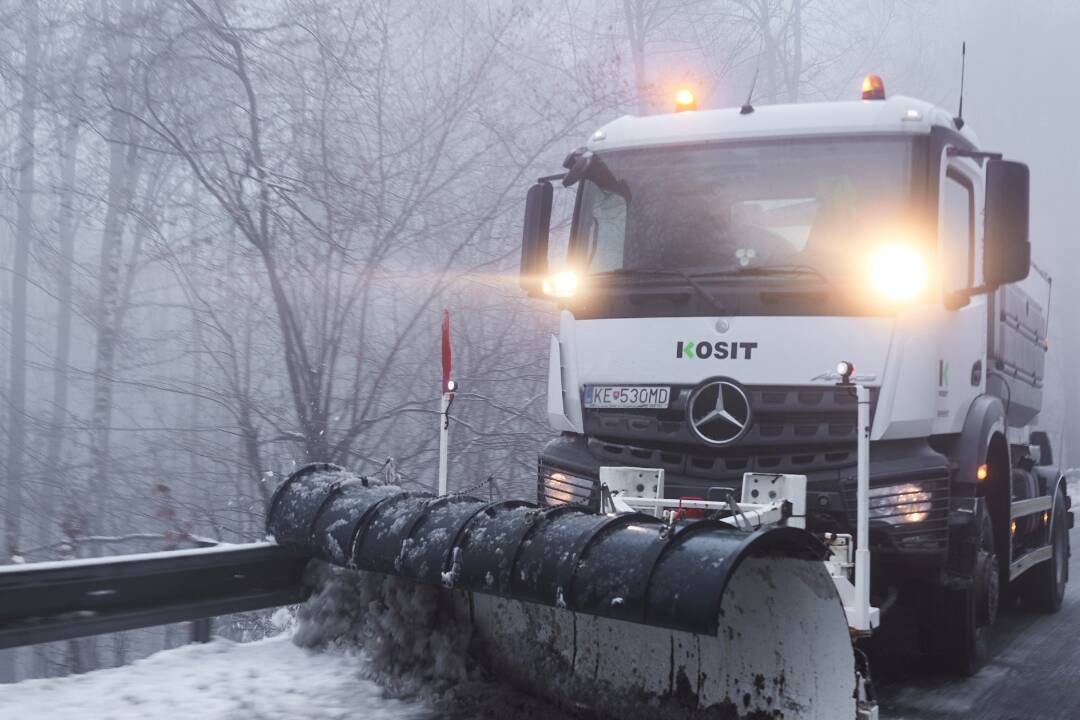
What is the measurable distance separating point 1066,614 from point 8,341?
77.4 ft

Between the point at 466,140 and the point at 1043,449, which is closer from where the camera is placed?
the point at 1043,449

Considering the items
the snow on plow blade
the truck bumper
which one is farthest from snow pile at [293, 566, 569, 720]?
the truck bumper

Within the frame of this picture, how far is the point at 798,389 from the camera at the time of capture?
5141mm

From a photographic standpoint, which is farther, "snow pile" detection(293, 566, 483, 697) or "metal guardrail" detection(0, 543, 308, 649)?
"snow pile" detection(293, 566, 483, 697)

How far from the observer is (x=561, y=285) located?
6066 mm

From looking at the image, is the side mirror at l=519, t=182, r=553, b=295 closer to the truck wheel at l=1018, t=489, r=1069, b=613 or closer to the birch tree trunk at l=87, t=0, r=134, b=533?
the truck wheel at l=1018, t=489, r=1069, b=613

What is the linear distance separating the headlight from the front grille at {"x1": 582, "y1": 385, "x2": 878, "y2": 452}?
18.8 inches

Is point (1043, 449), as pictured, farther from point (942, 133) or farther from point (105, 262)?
point (105, 262)

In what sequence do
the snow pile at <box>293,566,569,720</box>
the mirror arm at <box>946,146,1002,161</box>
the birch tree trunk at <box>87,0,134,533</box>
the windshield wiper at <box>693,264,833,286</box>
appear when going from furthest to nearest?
the birch tree trunk at <box>87,0,134,533</box>
the mirror arm at <box>946,146,1002,161</box>
the windshield wiper at <box>693,264,833,286</box>
the snow pile at <box>293,566,569,720</box>

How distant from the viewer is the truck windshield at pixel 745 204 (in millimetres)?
5309

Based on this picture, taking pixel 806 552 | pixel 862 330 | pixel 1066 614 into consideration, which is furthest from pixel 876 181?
pixel 1066 614

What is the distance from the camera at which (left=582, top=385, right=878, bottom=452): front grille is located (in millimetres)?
5070

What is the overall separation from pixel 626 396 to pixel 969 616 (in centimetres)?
198

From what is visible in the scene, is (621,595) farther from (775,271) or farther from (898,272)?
(898,272)
